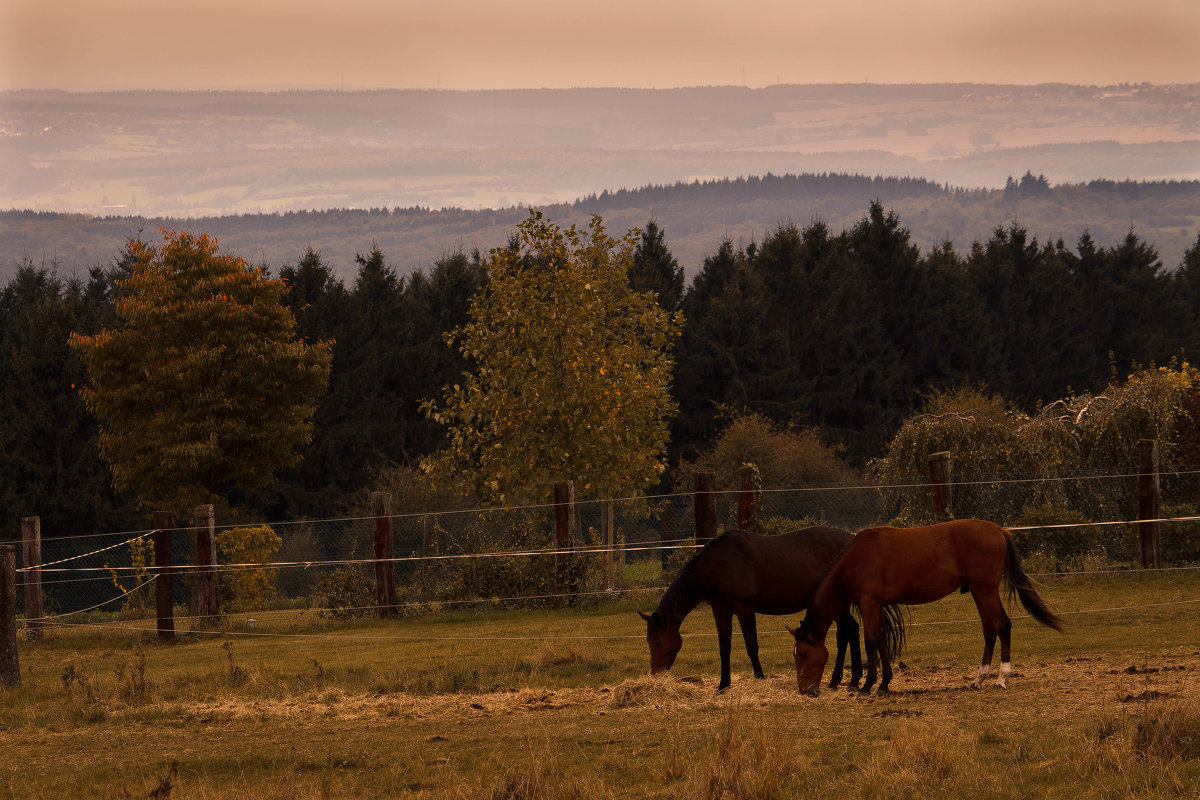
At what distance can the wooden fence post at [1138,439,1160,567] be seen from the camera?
1864cm

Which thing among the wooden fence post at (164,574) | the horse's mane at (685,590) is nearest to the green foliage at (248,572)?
the wooden fence post at (164,574)

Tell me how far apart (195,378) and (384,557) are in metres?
10.0

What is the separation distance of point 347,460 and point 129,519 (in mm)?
7918

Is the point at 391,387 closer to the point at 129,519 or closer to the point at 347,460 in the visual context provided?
the point at 347,460

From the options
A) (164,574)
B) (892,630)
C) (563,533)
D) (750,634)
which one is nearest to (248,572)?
(164,574)

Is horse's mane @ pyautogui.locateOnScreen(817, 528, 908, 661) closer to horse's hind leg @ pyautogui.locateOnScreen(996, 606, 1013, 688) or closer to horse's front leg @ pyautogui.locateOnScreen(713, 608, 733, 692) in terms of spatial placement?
horse's hind leg @ pyautogui.locateOnScreen(996, 606, 1013, 688)

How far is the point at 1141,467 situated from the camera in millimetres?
18953

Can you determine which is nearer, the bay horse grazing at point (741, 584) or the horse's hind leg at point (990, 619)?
the horse's hind leg at point (990, 619)

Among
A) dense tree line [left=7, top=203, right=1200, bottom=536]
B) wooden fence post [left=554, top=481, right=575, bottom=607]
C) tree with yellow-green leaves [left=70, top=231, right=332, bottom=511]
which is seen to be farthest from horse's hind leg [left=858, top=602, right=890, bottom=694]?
dense tree line [left=7, top=203, right=1200, bottom=536]

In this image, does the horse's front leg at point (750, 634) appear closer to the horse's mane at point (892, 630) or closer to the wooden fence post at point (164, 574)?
the horse's mane at point (892, 630)

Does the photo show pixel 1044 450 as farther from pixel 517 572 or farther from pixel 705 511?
pixel 517 572

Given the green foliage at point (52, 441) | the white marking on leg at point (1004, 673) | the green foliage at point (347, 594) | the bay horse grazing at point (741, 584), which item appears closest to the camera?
the white marking on leg at point (1004, 673)

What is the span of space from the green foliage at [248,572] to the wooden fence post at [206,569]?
2.10 meters

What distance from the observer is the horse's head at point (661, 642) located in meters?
11.9
